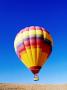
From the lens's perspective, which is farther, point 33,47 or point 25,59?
point 25,59

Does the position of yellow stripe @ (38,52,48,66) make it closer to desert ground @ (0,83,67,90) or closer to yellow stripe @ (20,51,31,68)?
yellow stripe @ (20,51,31,68)

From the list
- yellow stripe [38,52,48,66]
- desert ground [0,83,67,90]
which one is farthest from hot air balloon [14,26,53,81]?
desert ground [0,83,67,90]

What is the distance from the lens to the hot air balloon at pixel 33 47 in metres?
44.1

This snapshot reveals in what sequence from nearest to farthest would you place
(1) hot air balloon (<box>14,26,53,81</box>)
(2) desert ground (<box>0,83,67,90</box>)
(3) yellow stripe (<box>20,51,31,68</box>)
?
(1) hot air balloon (<box>14,26,53,81</box>) → (3) yellow stripe (<box>20,51,31,68</box>) → (2) desert ground (<box>0,83,67,90</box>)

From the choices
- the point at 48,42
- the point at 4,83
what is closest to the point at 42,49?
the point at 48,42

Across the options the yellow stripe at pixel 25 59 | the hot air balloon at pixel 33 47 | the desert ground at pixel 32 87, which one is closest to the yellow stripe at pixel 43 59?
the hot air balloon at pixel 33 47

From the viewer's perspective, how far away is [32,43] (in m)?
44.7

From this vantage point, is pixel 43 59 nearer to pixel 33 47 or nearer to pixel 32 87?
pixel 33 47

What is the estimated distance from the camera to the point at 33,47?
44.6 metres

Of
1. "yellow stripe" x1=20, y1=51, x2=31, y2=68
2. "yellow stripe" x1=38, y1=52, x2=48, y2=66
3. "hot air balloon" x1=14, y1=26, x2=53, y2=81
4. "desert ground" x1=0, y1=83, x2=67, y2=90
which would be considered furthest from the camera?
"desert ground" x1=0, y1=83, x2=67, y2=90

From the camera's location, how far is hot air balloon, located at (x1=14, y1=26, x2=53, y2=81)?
44094mm

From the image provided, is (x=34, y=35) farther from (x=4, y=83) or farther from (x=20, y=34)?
(x=4, y=83)

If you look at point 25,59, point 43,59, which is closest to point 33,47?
point 25,59

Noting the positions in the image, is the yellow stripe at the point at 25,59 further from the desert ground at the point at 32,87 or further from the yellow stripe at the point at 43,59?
the desert ground at the point at 32,87
